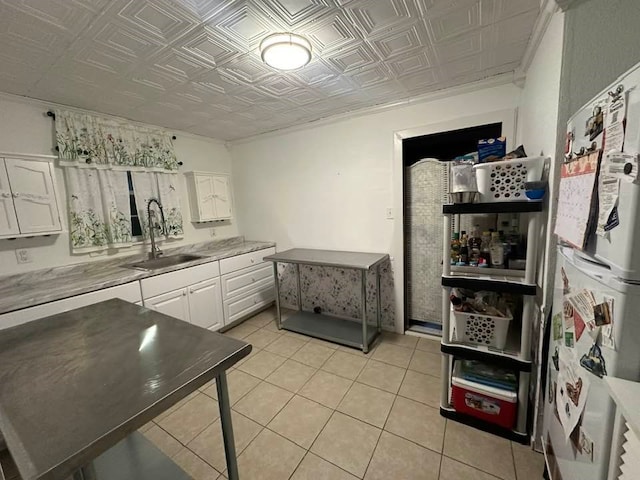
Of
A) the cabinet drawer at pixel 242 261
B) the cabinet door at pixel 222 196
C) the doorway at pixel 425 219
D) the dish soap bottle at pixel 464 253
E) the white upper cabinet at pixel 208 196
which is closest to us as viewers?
the dish soap bottle at pixel 464 253

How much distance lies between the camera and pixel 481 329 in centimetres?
155

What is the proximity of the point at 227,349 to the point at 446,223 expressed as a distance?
1300mm

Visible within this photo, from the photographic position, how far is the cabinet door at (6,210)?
179 centimetres

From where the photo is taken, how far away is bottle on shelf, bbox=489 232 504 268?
1.51 m

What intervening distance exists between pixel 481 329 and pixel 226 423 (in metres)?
1.43

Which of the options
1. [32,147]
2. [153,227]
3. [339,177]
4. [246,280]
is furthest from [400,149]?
[32,147]

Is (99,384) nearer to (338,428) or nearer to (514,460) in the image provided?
(338,428)

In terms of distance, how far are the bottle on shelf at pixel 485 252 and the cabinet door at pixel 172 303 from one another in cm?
238

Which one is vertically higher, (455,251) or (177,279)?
(455,251)

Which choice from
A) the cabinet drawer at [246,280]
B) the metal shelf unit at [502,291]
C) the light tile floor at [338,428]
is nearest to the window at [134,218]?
the cabinet drawer at [246,280]

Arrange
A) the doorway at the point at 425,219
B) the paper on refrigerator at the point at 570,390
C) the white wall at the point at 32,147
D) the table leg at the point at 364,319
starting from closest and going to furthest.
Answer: the paper on refrigerator at the point at 570,390 < the white wall at the point at 32,147 < the table leg at the point at 364,319 < the doorway at the point at 425,219

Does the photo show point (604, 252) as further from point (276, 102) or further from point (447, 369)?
point (276, 102)

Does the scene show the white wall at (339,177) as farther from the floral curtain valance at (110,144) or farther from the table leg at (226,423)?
the table leg at (226,423)

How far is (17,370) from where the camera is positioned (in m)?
0.92
